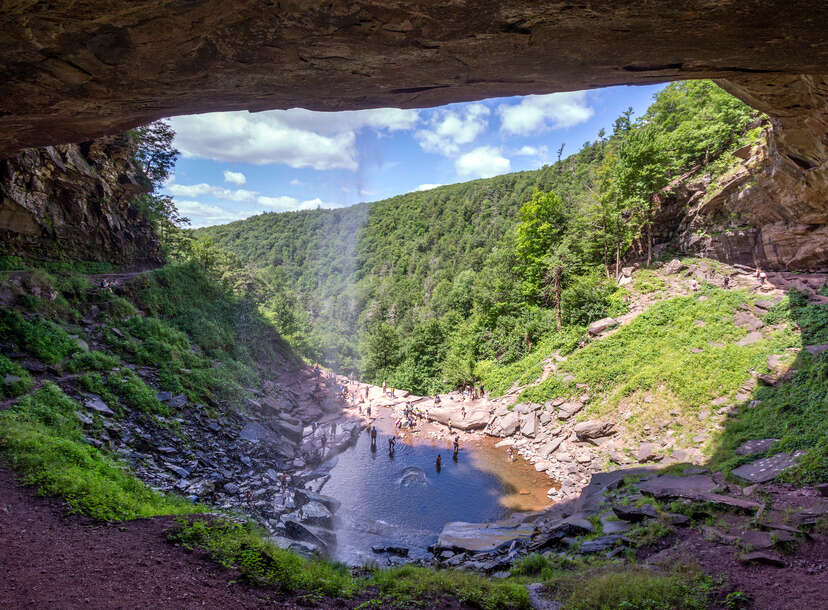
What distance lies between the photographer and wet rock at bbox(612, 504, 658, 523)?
9.38 meters

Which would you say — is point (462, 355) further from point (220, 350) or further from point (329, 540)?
point (329, 540)

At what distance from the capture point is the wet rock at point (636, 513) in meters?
9.38

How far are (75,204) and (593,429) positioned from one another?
27.1m

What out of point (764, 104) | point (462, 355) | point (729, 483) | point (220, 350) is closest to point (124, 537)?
point (764, 104)

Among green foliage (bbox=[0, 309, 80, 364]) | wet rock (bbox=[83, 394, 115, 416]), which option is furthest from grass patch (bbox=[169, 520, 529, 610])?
green foliage (bbox=[0, 309, 80, 364])

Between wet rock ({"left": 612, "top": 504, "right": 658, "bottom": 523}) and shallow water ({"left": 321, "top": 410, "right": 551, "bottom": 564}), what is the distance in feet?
18.3

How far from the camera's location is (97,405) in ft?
38.1

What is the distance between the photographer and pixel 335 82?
16.2ft

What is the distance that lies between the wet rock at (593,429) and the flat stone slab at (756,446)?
529cm

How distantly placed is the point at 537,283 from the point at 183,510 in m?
27.1

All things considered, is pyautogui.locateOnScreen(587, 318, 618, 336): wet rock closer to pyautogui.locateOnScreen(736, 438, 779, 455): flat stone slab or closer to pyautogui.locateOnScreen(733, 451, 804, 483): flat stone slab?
pyautogui.locateOnScreen(736, 438, 779, 455): flat stone slab

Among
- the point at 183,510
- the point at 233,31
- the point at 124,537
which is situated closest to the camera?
the point at 233,31

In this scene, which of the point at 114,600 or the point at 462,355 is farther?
the point at 462,355

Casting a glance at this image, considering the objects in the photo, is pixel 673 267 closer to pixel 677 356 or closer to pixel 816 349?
pixel 677 356
